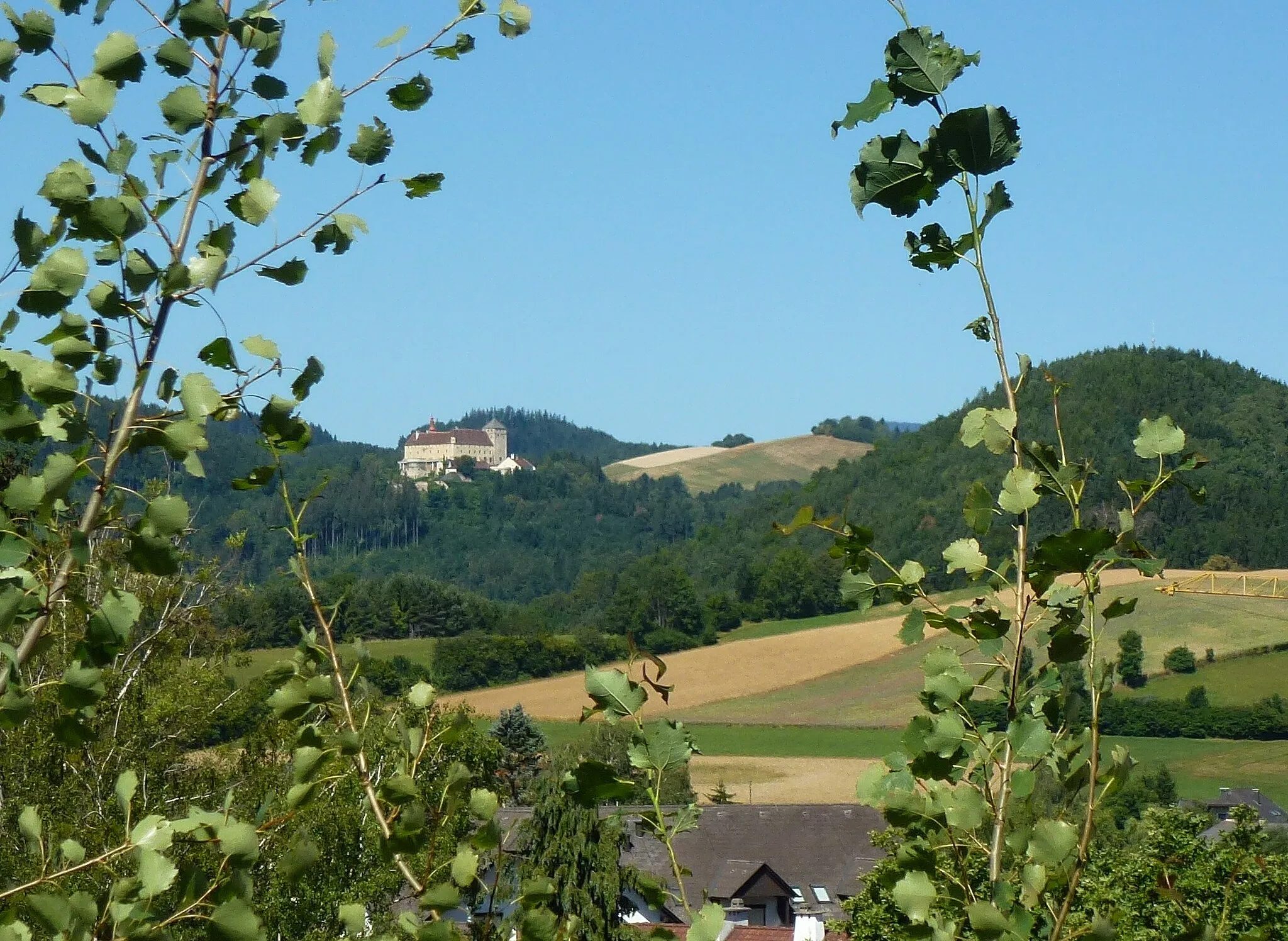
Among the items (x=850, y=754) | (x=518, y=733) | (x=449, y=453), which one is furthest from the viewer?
(x=449, y=453)

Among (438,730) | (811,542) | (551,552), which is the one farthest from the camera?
(551,552)

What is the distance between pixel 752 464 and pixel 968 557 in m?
174

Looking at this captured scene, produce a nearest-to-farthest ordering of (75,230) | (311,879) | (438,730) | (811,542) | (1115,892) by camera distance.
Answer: (75,230) < (438,730) < (1115,892) < (311,879) < (811,542)

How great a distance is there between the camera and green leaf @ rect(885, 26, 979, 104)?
61.4 inches

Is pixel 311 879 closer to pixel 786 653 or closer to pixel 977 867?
pixel 977 867

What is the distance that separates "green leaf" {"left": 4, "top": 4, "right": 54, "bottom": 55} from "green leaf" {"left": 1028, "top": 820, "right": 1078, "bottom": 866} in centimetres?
150

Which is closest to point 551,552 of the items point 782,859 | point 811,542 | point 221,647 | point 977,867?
point 811,542

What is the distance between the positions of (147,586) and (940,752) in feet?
51.2

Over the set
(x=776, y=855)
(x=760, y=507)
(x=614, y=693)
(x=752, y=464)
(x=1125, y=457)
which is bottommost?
(x=776, y=855)

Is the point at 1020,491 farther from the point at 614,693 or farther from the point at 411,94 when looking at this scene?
the point at 411,94

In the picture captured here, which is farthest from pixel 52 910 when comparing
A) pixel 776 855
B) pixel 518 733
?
pixel 518 733

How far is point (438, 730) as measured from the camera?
6.57 feet

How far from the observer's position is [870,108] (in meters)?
1.63

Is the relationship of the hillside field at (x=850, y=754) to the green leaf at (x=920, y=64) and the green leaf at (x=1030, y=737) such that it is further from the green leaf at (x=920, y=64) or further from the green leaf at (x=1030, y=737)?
the green leaf at (x=920, y=64)
